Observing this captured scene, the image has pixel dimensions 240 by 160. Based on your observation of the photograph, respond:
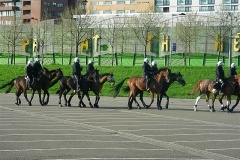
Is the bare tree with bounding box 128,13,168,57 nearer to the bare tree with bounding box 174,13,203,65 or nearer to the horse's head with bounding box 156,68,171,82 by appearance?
the bare tree with bounding box 174,13,203,65

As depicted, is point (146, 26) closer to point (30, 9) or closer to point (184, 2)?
point (184, 2)

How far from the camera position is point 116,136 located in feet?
52.5

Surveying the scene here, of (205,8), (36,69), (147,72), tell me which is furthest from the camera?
(205,8)

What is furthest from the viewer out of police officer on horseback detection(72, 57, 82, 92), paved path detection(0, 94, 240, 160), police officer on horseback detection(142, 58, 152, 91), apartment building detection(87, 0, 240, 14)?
apartment building detection(87, 0, 240, 14)

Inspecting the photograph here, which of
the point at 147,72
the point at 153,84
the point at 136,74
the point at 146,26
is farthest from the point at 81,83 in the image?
the point at 146,26

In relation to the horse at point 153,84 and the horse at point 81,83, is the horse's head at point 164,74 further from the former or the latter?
the horse at point 81,83

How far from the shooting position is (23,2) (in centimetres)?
13112

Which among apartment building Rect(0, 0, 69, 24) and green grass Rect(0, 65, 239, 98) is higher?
apartment building Rect(0, 0, 69, 24)

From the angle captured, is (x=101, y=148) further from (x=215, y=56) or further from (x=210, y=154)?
(x=215, y=56)

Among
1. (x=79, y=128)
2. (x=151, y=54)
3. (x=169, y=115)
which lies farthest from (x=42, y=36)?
(x=79, y=128)

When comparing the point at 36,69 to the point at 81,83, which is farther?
the point at 36,69

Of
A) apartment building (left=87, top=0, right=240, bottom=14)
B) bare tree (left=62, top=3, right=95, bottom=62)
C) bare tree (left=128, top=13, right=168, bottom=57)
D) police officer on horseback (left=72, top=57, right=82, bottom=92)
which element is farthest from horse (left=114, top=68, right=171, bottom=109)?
apartment building (left=87, top=0, right=240, bottom=14)

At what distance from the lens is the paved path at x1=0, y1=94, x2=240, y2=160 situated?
41.3 feet

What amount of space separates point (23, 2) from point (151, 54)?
7340cm
